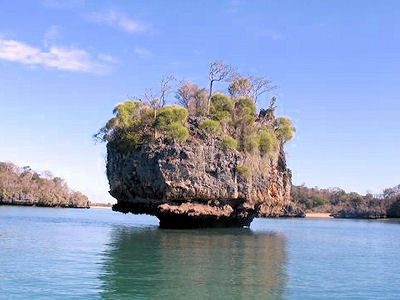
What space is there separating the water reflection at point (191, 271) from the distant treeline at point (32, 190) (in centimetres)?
13160

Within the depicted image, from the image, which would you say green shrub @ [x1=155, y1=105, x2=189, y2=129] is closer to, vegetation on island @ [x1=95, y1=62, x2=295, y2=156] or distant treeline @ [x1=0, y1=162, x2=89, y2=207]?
vegetation on island @ [x1=95, y1=62, x2=295, y2=156]

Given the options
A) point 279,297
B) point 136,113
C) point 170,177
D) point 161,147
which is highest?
point 136,113

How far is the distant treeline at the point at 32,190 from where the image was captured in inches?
6009

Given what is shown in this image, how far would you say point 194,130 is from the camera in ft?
155

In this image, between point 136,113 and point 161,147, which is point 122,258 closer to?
point 161,147

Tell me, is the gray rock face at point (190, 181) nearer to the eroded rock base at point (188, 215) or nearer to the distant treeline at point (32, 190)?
the eroded rock base at point (188, 215)

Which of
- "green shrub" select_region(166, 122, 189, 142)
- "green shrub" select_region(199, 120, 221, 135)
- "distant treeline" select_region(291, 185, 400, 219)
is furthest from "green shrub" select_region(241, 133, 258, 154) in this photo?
"distant treeline" select_region(291, 185, 400, 219)

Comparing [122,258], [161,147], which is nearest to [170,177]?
[161,147]

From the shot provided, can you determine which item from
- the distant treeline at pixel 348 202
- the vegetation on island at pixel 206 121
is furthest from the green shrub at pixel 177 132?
the distant treeline at pixel 348 202

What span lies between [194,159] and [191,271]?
2419 cm

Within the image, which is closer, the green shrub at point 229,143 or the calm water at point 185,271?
the calm water at point 185,271

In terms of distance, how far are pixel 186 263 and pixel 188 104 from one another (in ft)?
102

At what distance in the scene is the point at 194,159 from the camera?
45.2 meters

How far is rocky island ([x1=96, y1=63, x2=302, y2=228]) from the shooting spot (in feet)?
147
